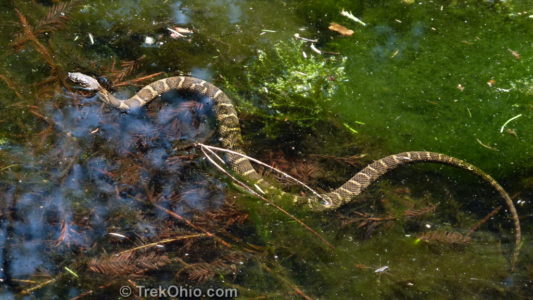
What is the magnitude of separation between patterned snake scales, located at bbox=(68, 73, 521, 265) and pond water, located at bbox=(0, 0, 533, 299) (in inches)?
2.6

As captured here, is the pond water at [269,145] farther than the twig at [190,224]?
No

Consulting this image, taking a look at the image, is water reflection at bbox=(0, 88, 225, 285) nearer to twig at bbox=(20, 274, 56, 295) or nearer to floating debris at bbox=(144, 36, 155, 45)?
twig at bbox=(20, 274, 56, 295)

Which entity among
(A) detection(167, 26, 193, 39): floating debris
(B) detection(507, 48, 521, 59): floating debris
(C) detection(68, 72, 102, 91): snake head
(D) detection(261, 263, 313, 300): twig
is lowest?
(D) detection(261, 263, 313, 300): twig

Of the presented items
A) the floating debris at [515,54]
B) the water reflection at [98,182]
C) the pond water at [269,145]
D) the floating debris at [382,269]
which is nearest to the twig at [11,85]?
the pond water at [269,145]

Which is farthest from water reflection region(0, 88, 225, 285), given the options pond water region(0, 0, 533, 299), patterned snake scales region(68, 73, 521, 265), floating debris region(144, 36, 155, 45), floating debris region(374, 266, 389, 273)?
floating debris region(374, 266, 389, 273)

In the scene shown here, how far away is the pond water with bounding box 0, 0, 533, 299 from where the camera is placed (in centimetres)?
285

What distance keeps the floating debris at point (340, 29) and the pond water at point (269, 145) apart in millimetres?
39

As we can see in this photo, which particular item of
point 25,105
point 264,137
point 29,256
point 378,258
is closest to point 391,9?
point 264,137

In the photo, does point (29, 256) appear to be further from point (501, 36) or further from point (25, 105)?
point (501, 36)

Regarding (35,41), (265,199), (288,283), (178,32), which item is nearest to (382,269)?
(288,283)

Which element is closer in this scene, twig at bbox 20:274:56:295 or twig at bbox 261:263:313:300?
twig at bbox 20:274:56:295

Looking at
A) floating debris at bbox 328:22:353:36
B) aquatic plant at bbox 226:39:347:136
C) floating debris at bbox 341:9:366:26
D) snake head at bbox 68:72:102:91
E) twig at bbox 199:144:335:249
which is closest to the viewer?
twig at bbox 199:144:335:249

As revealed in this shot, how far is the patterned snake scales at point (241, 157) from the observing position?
3436 millimetres

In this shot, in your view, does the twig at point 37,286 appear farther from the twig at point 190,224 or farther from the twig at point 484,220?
the twig at point 484,220
